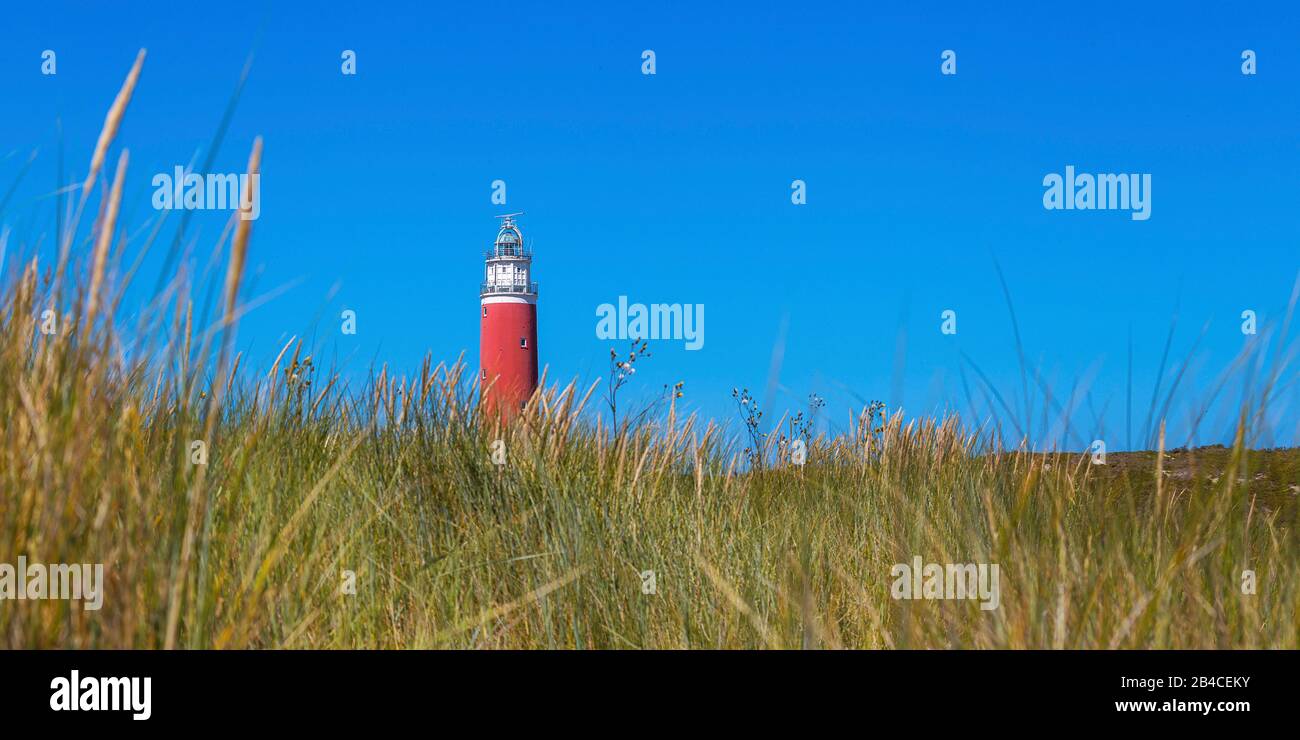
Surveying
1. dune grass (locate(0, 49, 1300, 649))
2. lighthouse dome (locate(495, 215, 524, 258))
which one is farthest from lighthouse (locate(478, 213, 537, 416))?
dune grass (locate(0, 49, 1300, 649))

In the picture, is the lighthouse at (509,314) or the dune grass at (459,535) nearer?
the dune grass at (459,535)

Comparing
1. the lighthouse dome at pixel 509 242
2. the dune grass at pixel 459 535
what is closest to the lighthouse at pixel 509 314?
the lighthouse dome at pixel 509 242

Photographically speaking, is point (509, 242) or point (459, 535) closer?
point (459, 535)

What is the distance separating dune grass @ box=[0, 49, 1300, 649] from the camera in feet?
6.82

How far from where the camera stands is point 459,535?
4.02 m

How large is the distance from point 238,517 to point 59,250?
0.93m

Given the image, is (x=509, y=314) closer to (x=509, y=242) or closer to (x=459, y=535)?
(x=509, y=242)

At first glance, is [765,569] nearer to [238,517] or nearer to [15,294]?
[238,517]

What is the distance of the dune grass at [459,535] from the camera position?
208cm

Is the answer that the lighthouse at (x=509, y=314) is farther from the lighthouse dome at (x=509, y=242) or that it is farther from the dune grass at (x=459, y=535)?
the dune grass at (x=459, y=535)

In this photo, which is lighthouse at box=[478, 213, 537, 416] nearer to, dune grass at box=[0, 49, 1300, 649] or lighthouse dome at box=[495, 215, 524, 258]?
lighthouse dome at box=[495, 215, 524, 258]

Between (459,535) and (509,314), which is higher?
(509,314)

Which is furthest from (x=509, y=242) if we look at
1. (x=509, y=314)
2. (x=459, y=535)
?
(x=459, y=535)
